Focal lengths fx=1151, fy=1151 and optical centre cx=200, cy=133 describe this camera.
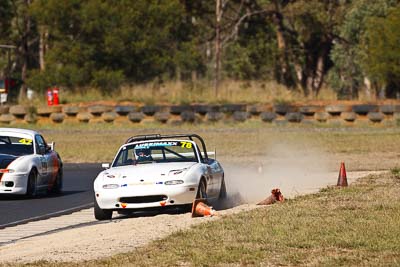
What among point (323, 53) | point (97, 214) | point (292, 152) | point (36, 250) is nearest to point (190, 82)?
point (323, 53)

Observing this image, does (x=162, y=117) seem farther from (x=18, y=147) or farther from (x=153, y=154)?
(x=153, y=154)

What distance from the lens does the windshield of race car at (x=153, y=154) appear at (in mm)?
17922

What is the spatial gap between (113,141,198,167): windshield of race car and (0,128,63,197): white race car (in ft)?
10.4

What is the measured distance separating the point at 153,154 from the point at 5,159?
3.77m

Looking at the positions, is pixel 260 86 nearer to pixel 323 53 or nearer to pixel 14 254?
pixel 323 53

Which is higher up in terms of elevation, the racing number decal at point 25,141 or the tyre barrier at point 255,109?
the racing number decal at point 25,141

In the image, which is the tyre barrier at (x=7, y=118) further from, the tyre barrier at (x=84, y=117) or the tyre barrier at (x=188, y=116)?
the tyre barrier at (x=188, y=116)

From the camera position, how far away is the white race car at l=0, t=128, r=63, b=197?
67.5 ft

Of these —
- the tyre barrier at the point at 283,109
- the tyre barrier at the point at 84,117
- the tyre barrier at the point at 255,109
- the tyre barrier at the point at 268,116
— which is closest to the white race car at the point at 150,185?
the tyre barrier at the point at 268,116

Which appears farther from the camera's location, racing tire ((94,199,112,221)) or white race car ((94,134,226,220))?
racing tire ((94,199,112,221))

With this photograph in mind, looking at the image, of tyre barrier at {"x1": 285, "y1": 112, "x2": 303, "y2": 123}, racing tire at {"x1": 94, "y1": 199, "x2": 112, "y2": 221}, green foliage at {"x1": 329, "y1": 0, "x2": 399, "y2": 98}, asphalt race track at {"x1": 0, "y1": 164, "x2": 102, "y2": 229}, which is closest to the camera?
racing tire at {"x1": 94, "y1": 199, "x2": 112, "y2": 221}

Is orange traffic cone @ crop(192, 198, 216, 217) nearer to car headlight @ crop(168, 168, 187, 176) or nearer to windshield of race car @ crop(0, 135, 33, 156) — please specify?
car headlight @ crop(168, 168, 187, 176)

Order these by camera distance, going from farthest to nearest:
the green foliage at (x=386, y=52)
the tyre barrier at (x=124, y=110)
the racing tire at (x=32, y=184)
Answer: the green foliage at (x=386, y=52) → the tyre barrier at (x=124, y=110) → the racing tire at (x=32, y=184)

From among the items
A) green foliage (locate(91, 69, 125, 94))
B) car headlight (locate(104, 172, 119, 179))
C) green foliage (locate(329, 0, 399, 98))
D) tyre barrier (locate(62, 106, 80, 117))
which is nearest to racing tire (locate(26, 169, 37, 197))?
car headlight (locate(104, 172, 119, 179))
